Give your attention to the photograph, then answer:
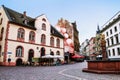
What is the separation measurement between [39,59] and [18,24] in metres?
8.75

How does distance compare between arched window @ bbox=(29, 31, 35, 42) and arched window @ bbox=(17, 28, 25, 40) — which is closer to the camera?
arched window @ bbox=(17, 28, 25, 40)

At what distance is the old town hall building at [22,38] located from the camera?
2464cm

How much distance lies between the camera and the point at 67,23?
183 feet

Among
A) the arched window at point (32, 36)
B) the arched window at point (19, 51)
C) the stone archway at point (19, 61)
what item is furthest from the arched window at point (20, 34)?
the stone archway at point (19, 61)

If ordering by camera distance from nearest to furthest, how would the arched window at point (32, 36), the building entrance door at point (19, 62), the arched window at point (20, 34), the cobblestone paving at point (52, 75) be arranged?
the cobblestone paving at point (52, 75) → the building entrance door at point (19, 62) → the arched window at point (20, 34) → the arched window at point (32, 36)

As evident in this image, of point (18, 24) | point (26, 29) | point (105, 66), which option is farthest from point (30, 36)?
point (105, 66)

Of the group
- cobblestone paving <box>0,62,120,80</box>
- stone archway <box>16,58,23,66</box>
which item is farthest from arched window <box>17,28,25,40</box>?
cobblestone paving <box>0,62,120,80</box>

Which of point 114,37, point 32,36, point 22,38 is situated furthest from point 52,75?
point 114,37

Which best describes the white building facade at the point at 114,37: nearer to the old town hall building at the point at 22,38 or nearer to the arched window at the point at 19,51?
the old town hall building at the point at 22,38

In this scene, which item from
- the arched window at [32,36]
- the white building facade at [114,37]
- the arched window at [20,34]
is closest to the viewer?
the arched window at [20,34]

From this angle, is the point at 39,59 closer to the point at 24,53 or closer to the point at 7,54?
the point at 24,53

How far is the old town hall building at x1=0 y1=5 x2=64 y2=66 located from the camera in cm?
2464

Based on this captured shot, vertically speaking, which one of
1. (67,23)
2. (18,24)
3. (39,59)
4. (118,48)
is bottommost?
(39,59)

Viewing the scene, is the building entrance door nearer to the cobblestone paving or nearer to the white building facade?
the cobblestone paving
